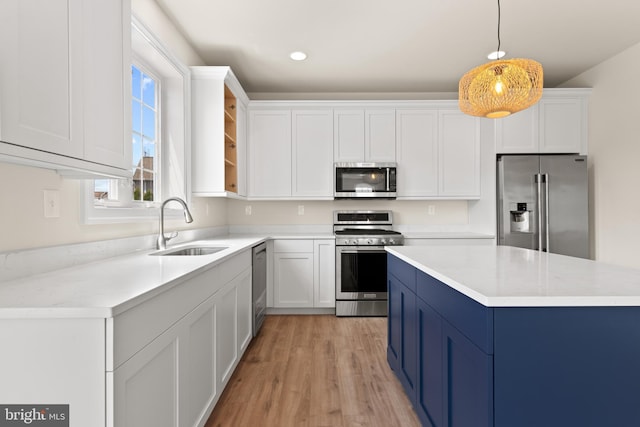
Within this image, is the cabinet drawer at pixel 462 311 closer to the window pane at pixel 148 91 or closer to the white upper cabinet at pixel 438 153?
the window pane at pixel 148 91

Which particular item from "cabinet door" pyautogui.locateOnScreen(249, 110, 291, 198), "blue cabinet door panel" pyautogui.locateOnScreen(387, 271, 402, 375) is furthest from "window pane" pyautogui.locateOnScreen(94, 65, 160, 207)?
"blue cabinet door panel" pyautogui.locateOnScreen(387, 271, 402, 375)

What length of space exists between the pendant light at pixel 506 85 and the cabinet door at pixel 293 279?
7.78 ft

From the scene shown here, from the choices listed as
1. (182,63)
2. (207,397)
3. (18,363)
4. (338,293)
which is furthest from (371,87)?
(18,363)

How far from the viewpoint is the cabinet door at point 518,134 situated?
3.68m

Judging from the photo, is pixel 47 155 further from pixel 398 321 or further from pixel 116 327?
pixel 398 321

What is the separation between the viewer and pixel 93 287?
112 centimetres

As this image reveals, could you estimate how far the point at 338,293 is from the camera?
3.71 m

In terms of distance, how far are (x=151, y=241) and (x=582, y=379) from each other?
238 cm

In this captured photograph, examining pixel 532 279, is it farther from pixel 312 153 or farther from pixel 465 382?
pixel 312 153

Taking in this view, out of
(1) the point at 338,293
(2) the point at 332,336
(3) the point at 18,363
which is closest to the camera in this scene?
(3) the point at 18,363

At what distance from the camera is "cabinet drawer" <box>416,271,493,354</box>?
103 cm

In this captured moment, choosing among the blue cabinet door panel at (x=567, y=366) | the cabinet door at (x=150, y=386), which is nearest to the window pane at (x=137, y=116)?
the cabinet door at (x=150, y=386)

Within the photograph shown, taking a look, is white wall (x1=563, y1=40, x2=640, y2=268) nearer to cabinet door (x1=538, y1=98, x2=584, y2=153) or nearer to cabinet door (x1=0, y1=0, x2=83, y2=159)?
cabinet door (x1=538, y1=98, x2=584, y2=153)

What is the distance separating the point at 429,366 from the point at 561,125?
11.3 feet
